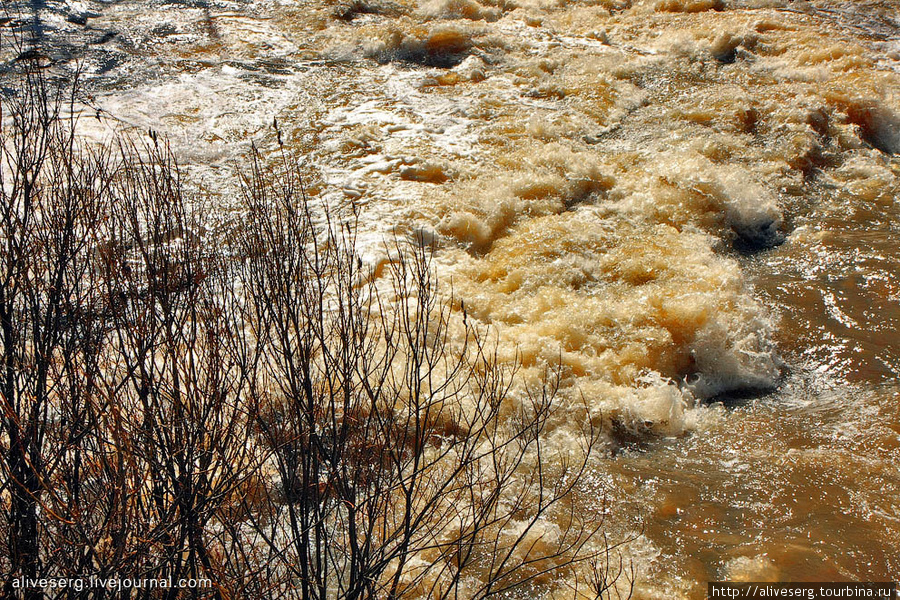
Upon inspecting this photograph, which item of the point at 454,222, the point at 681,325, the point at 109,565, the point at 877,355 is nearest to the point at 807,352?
the point at 877,355

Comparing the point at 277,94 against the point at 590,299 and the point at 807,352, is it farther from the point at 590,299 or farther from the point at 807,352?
the point at 807,352

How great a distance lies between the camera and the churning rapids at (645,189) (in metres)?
5.55

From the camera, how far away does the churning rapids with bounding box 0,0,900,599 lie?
555 cm

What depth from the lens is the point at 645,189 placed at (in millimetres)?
9680

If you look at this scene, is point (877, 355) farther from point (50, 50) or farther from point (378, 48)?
point (50, 50)

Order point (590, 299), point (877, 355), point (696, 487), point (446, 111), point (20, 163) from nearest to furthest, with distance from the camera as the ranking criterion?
1. point (20, 163)
2. point (696, 487)
3. point (877, 355)
4. point (590, 299)
5. point (446, 111)

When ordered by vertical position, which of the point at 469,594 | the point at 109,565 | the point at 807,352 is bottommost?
the point at 469,594

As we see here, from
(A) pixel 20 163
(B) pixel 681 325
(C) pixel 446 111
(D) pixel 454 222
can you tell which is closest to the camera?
(A) pixel 20 163

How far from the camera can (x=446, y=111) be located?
1191 centimetres

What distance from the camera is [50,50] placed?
41.9 feet

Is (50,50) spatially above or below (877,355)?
above

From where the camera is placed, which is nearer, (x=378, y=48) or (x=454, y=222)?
(x=454, y=222)

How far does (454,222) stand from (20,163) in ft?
17.7

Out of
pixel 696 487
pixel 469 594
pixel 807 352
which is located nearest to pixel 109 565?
pixel 469 594
